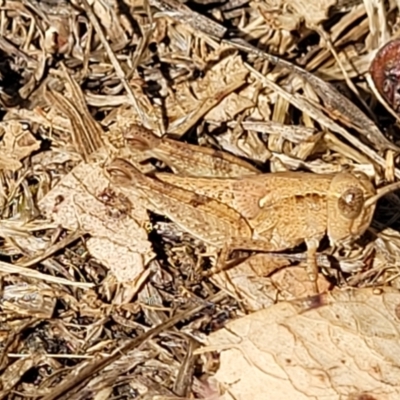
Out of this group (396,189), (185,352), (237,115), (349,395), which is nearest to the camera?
(349,395)

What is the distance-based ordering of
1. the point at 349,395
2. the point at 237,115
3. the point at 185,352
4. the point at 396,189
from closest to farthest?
the point at 349,395 → the point at 185,352 → the point at 396,189 → the point at 237,115

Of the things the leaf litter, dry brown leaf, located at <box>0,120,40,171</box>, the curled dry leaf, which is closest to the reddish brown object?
the leaf litter

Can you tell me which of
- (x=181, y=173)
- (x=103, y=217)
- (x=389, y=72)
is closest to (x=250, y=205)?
(x=181, y=173)

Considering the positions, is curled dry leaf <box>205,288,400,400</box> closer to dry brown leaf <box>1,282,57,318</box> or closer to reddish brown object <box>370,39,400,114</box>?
dry brown leaf <box>1,282,57,318</box>

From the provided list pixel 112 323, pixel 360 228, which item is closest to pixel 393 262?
pixel 360 228

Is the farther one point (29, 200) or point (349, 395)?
point (29, 200)

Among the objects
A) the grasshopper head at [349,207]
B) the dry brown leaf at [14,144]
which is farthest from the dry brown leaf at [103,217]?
the grasshopper head at [349,207]

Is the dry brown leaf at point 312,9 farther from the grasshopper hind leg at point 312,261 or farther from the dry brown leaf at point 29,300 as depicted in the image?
the dry brown leaf at point 29,300

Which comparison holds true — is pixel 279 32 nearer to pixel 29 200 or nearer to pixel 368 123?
pixel 368 123

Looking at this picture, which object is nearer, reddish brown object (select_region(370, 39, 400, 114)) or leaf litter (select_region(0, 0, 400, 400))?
leaf litter (select_region(0, 0, 400, 400))
